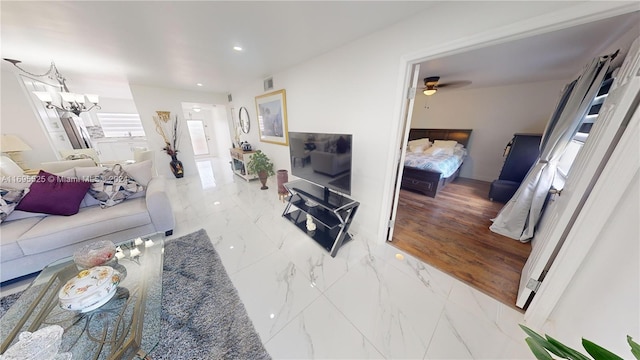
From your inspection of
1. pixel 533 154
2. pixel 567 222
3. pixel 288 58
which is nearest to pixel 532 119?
pixel 533 154

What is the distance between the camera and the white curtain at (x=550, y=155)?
1618 mm

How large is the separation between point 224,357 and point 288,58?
9.59ft

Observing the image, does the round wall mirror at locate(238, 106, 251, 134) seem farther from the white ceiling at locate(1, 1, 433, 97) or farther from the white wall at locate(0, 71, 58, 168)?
the white wall at locate(0, 71, 58, 168)

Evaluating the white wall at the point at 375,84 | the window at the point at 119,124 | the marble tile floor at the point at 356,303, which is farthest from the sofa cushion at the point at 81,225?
the window at the point at 119,124

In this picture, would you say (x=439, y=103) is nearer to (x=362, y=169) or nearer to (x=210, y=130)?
(x=362, y=169)

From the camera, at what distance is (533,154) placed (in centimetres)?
290

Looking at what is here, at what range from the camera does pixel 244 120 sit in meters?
4.36

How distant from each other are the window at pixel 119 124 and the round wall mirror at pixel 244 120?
12.3ft

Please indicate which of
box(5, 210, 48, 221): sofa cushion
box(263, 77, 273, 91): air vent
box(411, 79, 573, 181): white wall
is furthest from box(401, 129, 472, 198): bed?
box(5, 210, 48, 221): sofa cushion

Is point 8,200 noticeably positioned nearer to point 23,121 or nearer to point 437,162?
point 23,121

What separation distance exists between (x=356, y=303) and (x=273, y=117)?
3.03 metres

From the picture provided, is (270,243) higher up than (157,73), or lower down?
lower down

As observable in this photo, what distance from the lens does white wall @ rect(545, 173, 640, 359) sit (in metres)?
0.80

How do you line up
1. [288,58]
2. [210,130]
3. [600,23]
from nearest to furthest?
[600,23], [288,58], [210,130]
